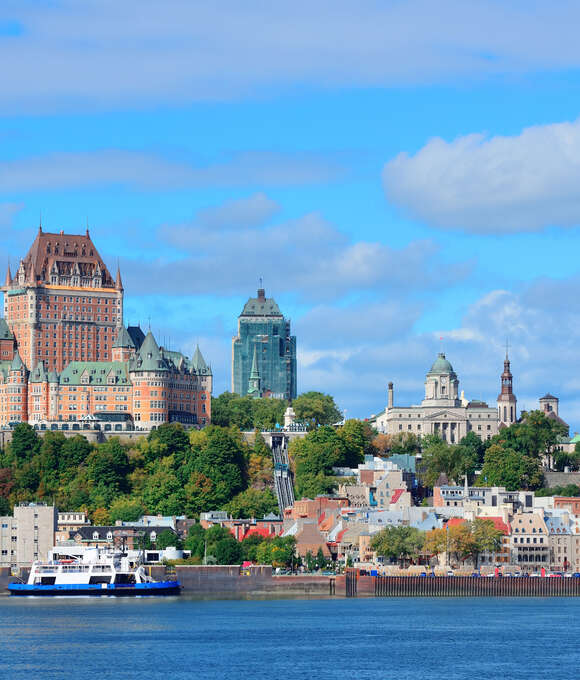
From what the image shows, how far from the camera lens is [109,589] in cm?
18212

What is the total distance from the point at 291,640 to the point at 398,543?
57878mm

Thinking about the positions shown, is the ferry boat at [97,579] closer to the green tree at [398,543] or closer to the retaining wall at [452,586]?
the retaining wall at [452,586]

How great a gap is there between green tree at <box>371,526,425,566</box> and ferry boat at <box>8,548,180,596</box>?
22.4 meters

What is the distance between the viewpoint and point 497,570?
641 ft

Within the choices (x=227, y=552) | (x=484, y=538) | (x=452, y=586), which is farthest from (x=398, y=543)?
(x=227, y=552)

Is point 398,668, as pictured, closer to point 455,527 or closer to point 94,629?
point 94,629

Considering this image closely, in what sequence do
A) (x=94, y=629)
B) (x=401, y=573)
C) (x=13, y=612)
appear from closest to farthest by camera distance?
1. (x=94, y=629)
2. (x=13, y=612)
3. (x=401, y=573)

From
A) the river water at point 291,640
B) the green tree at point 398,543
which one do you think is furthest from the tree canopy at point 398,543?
the river water at point 291,640

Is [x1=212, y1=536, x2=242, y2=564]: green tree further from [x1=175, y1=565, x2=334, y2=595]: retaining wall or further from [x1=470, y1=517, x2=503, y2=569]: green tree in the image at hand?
[x1=470, y1=517, x2=503, y2=569]: green tree

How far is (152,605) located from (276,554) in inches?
1059

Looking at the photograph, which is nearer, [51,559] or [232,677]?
[232,677]

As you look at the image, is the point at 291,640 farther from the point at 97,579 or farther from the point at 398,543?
the point at 398,543

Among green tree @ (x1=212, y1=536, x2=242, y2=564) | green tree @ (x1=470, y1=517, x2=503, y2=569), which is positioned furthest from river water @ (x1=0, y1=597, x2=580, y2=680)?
green tree @ (x1=470, y1=517, x2=503, y2=569)

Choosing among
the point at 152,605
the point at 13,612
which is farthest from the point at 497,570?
the point at 13,612
